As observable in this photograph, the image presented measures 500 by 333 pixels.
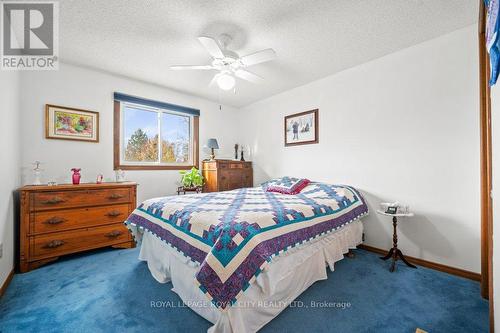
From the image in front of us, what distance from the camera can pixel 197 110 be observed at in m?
4.23

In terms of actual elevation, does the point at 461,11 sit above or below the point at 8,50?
above

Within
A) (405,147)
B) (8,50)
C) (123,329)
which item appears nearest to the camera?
(123,329)

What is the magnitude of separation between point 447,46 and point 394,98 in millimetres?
658

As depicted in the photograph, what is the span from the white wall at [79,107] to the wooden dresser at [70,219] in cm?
58

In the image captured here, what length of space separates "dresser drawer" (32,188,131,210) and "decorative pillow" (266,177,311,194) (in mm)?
2067

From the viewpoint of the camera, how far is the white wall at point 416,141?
2.15m

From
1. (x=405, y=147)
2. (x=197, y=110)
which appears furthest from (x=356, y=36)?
(x=197, y=110)

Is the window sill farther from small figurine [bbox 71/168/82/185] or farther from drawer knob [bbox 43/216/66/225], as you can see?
drawer knob [bbox 43/216/66/225]

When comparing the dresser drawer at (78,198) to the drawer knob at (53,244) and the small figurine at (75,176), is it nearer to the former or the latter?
the small figurine at (75,176)

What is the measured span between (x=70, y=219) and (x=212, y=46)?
2541 millimetres

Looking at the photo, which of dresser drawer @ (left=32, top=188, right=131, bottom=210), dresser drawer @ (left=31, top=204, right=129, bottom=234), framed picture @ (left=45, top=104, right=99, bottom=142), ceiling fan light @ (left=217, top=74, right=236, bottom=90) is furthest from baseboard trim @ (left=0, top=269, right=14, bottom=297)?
ceiling fan light @ (left=217, top=74, right=236, bottom=90)

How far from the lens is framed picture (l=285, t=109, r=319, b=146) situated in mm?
3494

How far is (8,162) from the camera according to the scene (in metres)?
2.07

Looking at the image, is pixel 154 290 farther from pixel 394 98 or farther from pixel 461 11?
pixel 461 11
